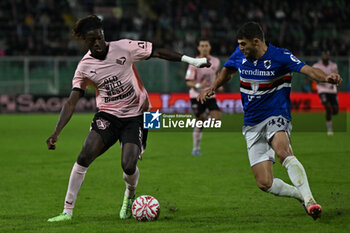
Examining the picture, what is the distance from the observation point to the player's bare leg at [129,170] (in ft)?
21.4

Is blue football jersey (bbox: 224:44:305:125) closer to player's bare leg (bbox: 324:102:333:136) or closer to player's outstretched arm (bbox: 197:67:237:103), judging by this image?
player's outstretched arm (bbox: 197:67:237:103)

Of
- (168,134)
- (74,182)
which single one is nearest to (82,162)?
(74,182)

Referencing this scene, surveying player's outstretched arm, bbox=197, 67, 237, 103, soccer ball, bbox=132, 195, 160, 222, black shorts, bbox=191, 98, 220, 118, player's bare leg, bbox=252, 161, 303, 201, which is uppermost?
player's outstretched arm, bbox=197, 67, 237, 103

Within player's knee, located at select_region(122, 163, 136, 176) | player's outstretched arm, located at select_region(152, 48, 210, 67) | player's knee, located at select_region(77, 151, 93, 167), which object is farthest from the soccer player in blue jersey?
player's knee, located at select_region(77, 151, 93, 167)

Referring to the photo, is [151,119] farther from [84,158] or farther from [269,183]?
[269,183]

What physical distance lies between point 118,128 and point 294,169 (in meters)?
2.10

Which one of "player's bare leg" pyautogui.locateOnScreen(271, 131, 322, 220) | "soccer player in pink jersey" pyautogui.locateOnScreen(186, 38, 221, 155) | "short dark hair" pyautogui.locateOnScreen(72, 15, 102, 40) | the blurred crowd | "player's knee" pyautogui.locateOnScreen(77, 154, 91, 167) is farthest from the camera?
the blurred crowd

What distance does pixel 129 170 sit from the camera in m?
6.55

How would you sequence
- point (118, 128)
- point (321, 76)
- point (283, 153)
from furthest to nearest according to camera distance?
point (118, 128), point (283, 153), point (321, 76)

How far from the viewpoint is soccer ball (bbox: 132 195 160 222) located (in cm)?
→ 661

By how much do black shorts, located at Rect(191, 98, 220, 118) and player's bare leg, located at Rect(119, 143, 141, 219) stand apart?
630cm

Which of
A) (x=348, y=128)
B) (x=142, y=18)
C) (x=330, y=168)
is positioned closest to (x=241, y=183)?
(x=330, y=168)

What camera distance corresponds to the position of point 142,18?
103 feet

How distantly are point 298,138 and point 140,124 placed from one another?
11258mm
